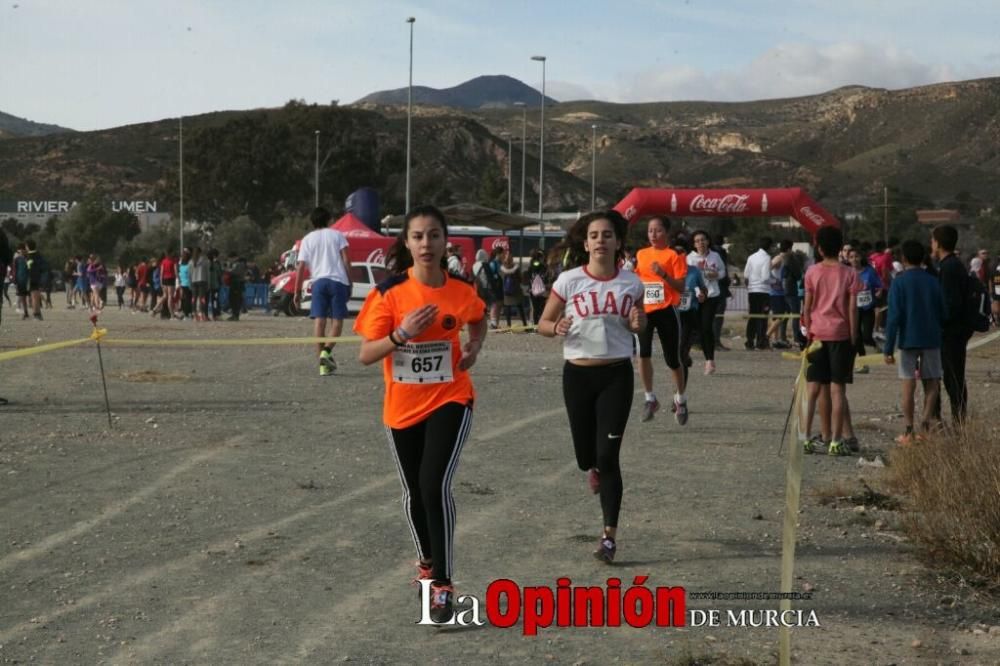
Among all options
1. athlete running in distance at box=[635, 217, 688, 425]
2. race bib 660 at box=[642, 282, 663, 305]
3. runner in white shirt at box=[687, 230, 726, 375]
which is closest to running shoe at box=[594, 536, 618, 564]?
athlete running in distance at box=[635, 217, 688, 425]

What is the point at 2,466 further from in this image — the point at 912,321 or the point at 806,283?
the point at 912,321

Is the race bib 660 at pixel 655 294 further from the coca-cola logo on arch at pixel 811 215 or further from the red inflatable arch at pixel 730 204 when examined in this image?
the coca-cola logo on arch at pixel 811 215

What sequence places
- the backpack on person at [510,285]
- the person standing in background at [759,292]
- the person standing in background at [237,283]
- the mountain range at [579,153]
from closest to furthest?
1. the person standing in background at [759,292]
2. the backpack on person at [510,285]
3. the person standing in background at [237,283]
4. the mountain range at [579,153]

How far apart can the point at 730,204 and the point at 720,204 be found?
205 mm

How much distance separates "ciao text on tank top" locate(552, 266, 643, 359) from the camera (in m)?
8.15

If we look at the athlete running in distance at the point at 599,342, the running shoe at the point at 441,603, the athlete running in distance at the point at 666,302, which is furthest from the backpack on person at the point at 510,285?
the running shoe at the point at 441,603

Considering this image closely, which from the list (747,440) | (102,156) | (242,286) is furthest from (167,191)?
(747,440)

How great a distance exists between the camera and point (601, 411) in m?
8.00

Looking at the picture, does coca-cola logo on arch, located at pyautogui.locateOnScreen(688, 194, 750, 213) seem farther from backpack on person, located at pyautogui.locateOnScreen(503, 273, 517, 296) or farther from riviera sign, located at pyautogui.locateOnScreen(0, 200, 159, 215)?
riviera sign, located at pyautogui.locateOnScreen(0, 200, 159, 215)

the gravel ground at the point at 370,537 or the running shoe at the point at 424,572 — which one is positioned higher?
the running shoe at the point at 424,572

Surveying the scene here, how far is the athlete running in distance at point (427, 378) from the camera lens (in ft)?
21.7

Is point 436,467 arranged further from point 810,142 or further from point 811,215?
point 810,142

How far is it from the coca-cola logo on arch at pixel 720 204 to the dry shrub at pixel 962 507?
77.2 feet

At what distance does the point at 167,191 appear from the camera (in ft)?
316
